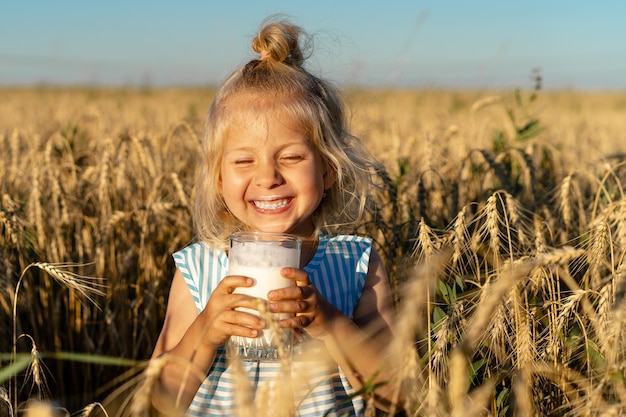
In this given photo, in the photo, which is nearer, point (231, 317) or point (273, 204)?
point (231, 317)

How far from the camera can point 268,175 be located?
63.7 inches

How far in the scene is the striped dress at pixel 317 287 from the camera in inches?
64.4

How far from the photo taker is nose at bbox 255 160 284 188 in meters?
1.61

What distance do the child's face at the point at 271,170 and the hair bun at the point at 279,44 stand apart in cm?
20

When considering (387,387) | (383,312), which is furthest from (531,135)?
(387,387)

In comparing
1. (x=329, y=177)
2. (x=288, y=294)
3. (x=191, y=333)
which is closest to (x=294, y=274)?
(x=288, y=294)

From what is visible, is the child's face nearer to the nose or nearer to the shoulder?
the nose

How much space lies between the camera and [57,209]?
2.47m

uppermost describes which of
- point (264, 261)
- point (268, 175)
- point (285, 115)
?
point (285, 115)

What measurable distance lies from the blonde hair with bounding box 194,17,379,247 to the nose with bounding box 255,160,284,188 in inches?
5.2

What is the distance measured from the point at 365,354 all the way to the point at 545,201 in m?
1.30

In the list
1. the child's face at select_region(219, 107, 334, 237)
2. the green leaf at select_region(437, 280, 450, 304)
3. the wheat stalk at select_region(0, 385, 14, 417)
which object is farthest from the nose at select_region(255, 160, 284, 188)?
the wheat stalk at select_region(0, 385, 14, 417)

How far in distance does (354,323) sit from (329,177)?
40 centimetres

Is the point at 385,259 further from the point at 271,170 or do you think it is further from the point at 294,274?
the point at 294,274
